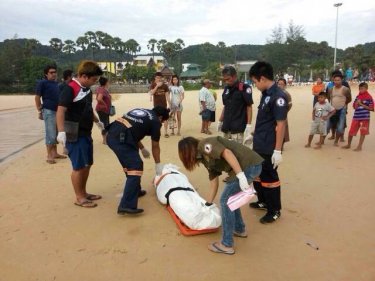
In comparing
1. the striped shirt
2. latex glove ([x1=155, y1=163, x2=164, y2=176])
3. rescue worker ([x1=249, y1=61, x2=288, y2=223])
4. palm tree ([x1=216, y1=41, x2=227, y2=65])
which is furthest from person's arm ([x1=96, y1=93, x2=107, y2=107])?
palm tree ([x1=216, y1=41, x2=227, y2=65])

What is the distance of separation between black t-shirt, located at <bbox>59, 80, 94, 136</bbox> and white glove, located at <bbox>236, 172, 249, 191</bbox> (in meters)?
2.23

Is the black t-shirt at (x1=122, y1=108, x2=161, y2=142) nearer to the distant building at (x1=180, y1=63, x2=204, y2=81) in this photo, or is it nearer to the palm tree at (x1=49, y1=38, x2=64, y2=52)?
the distant building at (x1=180, y1=63, x2=204, y2=81)

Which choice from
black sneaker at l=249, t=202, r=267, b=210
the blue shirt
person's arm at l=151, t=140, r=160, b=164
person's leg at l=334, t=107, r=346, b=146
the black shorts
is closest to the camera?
the black shorts

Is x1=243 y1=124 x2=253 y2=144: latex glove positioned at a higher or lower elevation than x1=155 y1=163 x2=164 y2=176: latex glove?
higher

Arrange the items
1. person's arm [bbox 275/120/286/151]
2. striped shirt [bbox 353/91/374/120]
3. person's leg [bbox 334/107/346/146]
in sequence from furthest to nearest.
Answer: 1. person's leg [bbox 334/107/346/146]
2. striped shirt [bbox 353/91/374/120]
3. person's arm [bbox 275/120/286/151]

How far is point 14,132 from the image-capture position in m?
11.4

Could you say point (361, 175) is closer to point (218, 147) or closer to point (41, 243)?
point (218, 147)

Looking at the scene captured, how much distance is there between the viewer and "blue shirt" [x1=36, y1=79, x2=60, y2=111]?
6367 mm

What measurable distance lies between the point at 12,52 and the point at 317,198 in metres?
68.0

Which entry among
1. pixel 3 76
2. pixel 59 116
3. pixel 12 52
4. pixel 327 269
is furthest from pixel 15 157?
pixel 12 52

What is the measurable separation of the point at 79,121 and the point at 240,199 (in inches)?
91.0

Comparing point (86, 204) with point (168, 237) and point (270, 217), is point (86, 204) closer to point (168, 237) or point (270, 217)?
point (168, 237)

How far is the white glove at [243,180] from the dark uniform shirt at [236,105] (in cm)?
216

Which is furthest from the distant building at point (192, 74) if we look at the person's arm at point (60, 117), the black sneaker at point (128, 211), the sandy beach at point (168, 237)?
the black sneaker at point (128, 211)
